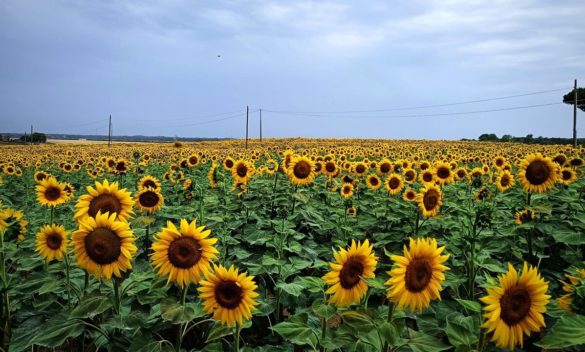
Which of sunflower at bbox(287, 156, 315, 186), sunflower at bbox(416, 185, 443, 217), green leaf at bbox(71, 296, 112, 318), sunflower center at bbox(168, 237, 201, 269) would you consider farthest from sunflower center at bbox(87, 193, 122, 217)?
sunflower at bbox(416, 185, 443, 217)

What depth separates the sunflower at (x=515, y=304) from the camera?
2064 millimetres

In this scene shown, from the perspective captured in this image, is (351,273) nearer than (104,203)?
Yes

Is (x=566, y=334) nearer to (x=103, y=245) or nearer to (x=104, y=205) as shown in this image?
(x=103, y=245)

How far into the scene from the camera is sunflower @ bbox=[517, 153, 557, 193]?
4.77 m

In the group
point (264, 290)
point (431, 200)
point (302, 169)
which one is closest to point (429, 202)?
point (431, 200)

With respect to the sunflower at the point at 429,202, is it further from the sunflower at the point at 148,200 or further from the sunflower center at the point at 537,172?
the sunflower at the point at 148,200

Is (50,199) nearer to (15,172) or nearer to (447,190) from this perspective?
(447,190)

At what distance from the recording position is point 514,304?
2.08m

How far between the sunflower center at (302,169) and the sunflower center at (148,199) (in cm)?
245

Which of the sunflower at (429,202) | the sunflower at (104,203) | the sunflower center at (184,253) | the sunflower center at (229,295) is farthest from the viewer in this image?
the sunflower at (429,202)

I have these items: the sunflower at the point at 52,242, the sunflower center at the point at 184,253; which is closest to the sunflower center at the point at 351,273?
the sunflower center at the point at 184,253

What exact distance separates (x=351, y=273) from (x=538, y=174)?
3447mm

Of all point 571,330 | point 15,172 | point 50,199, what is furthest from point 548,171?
point 15,172

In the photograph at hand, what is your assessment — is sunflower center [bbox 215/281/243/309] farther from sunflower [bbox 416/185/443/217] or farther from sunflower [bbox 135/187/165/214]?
sunflower [bbox 416/185/443/217]
